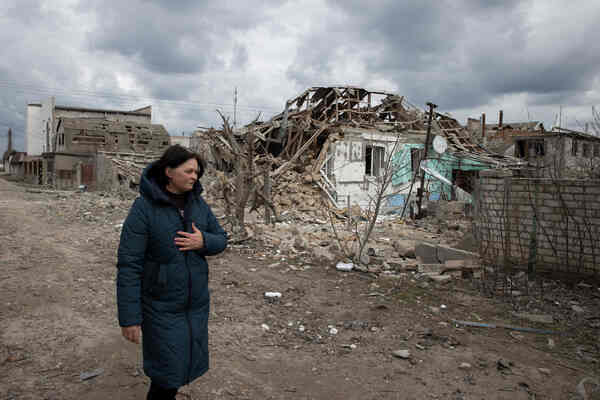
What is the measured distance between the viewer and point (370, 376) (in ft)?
10.6

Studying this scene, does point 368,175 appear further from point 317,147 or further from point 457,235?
point 457,235

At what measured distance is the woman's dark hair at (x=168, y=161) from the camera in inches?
84.0

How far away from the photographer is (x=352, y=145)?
1538cm

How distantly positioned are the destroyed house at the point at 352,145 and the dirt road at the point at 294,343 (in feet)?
30.1

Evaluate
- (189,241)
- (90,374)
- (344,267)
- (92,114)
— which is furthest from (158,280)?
(92,114)

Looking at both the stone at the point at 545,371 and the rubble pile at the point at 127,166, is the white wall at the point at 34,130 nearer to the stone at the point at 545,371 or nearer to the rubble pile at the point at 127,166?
the rubble pile at the point at 127,166

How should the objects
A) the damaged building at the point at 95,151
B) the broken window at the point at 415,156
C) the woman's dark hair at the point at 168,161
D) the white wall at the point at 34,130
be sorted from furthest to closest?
1. the white wall at the point at 34,130
2. the damaged building at the point at 95,151
3. the broken window at the point at 415,156
4. the woman's dark hair at the point at 168,161

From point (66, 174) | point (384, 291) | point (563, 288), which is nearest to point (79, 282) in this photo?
point (384, 291)

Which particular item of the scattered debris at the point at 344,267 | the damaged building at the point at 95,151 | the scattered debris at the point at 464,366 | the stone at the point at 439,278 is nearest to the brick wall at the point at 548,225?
the stone at the point at 439,278

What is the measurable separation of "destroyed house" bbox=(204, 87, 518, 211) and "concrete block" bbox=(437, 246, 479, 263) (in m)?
8.03

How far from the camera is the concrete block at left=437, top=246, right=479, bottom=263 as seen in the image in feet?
21.3

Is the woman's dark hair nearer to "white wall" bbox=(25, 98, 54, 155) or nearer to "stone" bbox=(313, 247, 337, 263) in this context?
"stone" bbox=(313, 247, 337, 263)

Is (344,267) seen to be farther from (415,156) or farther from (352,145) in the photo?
(415,156)

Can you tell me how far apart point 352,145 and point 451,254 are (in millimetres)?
9263
